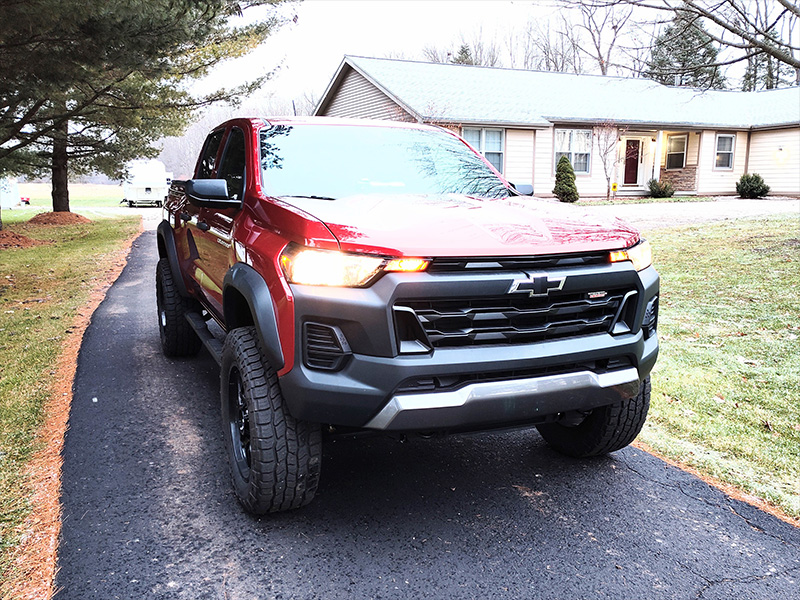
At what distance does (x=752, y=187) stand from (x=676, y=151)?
3611 mm

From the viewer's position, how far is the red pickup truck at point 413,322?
2.56 m

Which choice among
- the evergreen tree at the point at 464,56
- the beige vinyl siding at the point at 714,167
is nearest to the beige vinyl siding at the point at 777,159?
the beige vinyl siding at the point at 714,167

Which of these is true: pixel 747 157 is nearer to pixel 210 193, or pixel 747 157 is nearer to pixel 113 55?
pixel 113 55

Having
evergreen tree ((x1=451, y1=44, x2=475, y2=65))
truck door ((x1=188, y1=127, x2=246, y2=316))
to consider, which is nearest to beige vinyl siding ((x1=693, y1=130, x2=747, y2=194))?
truck door ((x1=188, y1=127, x2=246, y2=316))

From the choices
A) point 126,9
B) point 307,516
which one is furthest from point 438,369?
point 126,9

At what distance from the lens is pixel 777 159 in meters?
27.7

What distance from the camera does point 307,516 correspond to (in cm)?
310

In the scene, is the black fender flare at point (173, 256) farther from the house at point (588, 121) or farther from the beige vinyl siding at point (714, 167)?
the beige vinyl siding at point (714, 167)

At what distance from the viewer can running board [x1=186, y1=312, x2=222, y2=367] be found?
3.92m

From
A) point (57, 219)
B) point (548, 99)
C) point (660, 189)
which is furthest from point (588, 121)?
point (57, 219)

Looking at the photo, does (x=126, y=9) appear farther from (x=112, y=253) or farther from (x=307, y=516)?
(x=112, y=253)

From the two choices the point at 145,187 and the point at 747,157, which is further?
the point at 145,187

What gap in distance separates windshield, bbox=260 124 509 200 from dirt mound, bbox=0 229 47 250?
511 inches

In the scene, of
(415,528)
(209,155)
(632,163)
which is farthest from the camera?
(632,163)
